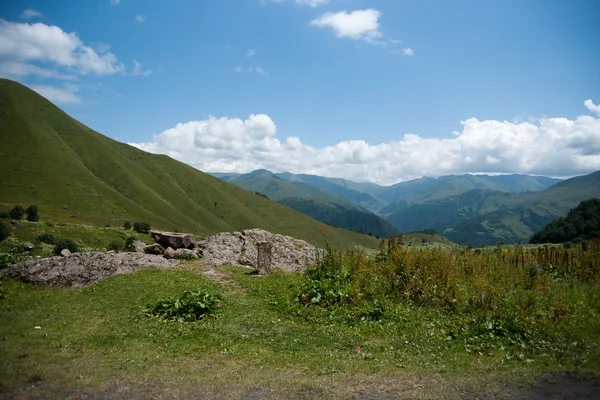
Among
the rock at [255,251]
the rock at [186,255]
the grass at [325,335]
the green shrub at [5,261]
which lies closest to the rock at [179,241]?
the rock at [255,251]

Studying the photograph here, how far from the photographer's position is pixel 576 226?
357 ft

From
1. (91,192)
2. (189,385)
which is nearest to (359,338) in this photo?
(189,385)

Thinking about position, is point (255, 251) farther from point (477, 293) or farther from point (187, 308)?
point (477, 293)

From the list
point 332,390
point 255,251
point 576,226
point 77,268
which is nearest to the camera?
point 332,390

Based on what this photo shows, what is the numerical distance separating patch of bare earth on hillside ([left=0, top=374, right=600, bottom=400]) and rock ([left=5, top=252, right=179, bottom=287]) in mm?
14787

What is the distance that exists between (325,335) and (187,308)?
6.19 m

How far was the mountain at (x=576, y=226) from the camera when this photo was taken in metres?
103

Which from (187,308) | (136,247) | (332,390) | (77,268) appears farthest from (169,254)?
(332,390)

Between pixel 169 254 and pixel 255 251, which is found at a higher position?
pixel 255 251

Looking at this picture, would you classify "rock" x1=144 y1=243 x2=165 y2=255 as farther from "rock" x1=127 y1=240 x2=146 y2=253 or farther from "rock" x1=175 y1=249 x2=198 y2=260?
"rock" x1=175 y1=249 x2=198 y2=260

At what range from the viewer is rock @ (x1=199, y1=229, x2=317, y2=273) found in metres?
26.5

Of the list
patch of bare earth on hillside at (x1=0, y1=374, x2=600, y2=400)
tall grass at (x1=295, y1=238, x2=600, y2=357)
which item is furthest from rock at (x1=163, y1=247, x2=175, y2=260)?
patch of bare earth on hillside at (x1=0, y1=374, x2=600, y2=400)

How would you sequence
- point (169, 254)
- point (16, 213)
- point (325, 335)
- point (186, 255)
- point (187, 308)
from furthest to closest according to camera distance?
point (16, 213) < point (169, 254) < point (186, 255) < point (187, 308) < point (325, 335)

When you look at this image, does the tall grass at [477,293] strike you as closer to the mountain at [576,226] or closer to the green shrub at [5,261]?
the green shrub at [5,261]
